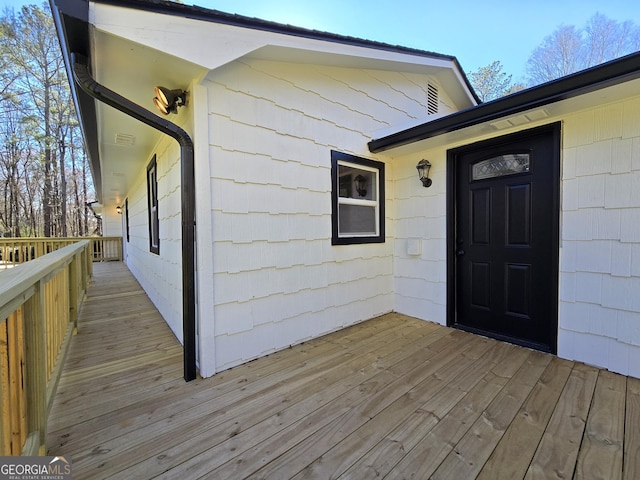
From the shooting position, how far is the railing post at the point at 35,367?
142 centimetres

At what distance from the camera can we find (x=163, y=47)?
1927mm

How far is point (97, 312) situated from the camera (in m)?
4.25

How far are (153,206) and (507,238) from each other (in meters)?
4.94

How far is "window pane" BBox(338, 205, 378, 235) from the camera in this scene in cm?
355

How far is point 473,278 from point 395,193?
1505 mm

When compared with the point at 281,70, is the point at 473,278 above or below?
below

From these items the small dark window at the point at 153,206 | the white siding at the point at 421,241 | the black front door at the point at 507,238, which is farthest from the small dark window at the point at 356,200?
the small dark window at the point at 153,206

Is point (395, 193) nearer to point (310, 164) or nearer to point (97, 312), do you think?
point (310, 164)

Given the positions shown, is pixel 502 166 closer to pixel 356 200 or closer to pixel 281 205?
pixel 356 200

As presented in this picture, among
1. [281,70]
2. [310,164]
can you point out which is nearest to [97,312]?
[310,164]

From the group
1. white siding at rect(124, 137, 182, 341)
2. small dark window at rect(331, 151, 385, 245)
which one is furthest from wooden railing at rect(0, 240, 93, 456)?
small dark window at rect(331, 151, 385, 245)

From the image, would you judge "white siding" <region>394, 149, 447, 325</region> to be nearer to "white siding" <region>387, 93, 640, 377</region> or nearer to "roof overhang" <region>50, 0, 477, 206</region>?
"white siding" <region>387, 93, 640, 377</region>

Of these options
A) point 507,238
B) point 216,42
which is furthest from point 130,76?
point 507,238

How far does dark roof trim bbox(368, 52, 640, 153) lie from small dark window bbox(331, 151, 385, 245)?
68 cm
